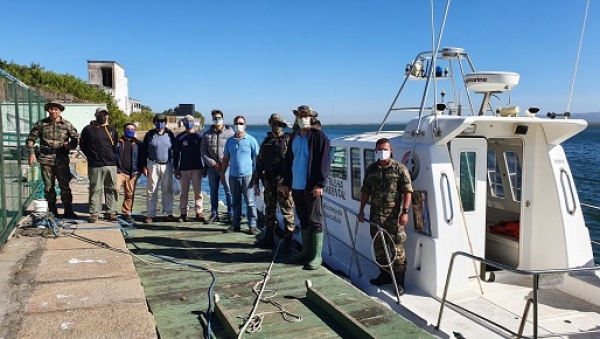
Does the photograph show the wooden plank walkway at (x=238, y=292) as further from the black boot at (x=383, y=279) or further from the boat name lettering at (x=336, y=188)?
the boat name lettering at (x=336, y=188)

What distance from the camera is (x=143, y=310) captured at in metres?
3.81

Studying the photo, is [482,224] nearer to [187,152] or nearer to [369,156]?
[369,156]

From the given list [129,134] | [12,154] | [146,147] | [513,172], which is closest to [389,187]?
[513,172]

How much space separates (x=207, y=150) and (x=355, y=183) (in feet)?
7.81

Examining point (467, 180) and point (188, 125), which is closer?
Answer: point (467, 180)

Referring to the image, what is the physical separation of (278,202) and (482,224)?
2.52m

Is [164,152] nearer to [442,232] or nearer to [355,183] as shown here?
[355,183]

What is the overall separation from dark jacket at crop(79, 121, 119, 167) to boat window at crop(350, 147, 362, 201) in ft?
11.4

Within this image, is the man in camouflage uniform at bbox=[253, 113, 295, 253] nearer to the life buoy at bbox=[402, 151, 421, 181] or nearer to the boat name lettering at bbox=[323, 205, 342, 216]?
the boat name lettering at bbox=[323, 205, 342, 216]

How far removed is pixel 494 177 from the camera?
6.79 metres

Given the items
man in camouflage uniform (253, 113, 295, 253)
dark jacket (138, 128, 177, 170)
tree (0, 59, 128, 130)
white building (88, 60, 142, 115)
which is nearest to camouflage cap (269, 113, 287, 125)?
man in camouflage uniform (253, 113, 295, 253)

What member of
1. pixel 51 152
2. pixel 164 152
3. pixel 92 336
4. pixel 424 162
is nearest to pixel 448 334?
pixel 424 162

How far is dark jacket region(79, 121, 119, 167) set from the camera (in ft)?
22.4

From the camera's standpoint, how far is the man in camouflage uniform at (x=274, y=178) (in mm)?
6039
